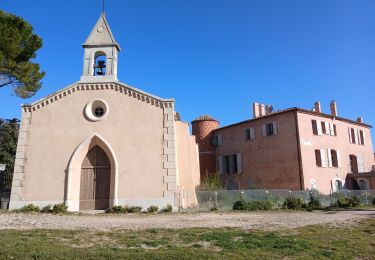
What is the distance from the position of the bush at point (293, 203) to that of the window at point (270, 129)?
9228 mm

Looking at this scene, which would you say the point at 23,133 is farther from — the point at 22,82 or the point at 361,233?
the point at 361,233

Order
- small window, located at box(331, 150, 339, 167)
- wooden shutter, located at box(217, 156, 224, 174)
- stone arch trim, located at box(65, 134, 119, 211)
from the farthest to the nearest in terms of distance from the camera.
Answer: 1. wooden shutter, located at box(217, 156, 224, 174)
2. small window, located at box(331, 150, 339, 167)
3. stone arch trim, located at box(65, 134, 119, 211)

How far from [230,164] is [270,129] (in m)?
5.09

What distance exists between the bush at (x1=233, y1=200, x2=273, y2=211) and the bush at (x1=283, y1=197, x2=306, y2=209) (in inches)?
35.6

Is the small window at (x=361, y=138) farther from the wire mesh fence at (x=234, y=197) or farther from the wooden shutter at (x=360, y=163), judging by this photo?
the wire mesh fence at (x=234, y=197)

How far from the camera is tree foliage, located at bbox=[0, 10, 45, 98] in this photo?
669 inches

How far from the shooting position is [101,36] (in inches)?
717

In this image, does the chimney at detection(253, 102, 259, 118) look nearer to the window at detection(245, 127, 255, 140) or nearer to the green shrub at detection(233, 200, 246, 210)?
the window at detection(245, 127, 255, 140)

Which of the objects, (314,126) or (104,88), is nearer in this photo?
(104,88)

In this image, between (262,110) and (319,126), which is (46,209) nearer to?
(319,126)

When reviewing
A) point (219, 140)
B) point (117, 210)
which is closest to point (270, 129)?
point (219, 140)

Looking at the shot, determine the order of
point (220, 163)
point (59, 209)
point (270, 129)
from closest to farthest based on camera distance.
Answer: point (59, 209)
point (270, 129)
point (220, 163)

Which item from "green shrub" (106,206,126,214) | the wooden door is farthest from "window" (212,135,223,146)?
"green shrub" (106,206,126,214)

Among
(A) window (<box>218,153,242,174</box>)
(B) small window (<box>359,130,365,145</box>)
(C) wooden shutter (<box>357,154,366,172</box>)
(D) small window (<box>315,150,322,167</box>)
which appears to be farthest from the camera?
(B) small window (<box>359,130,365,145</box>)
